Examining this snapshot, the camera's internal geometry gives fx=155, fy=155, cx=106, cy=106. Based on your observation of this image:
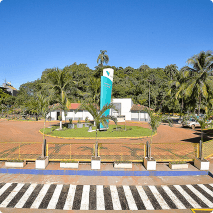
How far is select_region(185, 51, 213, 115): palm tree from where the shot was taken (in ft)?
78.7

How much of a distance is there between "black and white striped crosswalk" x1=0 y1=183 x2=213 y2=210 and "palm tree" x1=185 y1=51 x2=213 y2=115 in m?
20.0

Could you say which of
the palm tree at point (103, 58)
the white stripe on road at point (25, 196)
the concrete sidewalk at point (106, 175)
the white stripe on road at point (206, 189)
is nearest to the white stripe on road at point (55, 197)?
the concrete sidewalk at point (106, 175)

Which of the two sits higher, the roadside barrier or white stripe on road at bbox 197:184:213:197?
the roadside barrier

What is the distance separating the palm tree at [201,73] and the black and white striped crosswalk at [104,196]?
789 inches

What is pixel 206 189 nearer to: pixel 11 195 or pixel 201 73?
pixel 11 195

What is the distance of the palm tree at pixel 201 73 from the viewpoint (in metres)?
24.0

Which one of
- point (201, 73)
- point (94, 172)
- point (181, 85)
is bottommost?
point (94, 172)

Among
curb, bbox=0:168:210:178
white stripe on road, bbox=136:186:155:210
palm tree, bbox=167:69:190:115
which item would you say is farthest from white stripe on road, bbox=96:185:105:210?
palm tree, bbox=167:69:190:115

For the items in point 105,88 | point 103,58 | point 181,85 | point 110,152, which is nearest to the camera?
point 110,152

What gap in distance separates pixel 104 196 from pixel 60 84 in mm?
17827

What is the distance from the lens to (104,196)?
6508 millimetres

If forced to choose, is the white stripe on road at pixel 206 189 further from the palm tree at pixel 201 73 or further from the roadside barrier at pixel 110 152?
the palm tree at pixel 201 73

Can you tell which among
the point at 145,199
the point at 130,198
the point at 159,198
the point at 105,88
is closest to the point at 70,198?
the point at 130,198

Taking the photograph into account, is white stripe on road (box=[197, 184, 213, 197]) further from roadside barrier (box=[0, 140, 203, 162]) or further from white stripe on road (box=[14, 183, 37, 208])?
white stripe on road (box=[14, 183, 37, 208])
